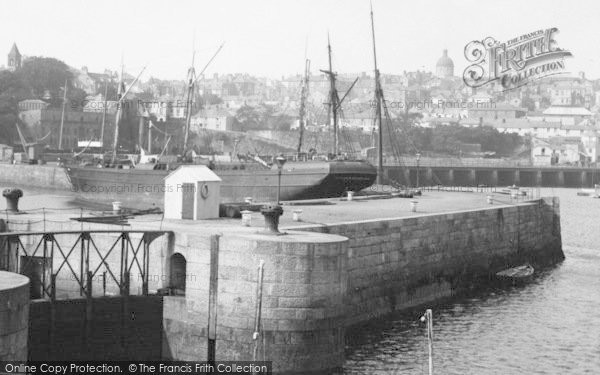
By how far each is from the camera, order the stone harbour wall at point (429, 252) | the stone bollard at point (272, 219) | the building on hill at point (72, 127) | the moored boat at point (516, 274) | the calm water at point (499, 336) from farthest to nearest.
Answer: the building on hill at point (72, 127)
the moored boat at point (516, 274)
the stone harbour wall at point (429, 252)
the calm water at point (499, 336)
the stone bollard at point (272, 219)

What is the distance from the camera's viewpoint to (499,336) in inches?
1499

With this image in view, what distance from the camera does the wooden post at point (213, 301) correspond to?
29156 mm

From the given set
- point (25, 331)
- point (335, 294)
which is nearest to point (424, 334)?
point (335, 294)

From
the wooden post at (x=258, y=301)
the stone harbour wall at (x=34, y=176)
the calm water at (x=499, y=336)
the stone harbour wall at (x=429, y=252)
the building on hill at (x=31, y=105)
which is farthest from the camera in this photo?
the building on hill at (x=31, y=105)

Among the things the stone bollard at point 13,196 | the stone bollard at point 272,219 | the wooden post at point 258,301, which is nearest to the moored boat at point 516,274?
the stone bollard at point 272,219

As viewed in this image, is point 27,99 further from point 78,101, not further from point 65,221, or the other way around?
point 65,221

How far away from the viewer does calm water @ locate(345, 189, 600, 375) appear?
33188mm

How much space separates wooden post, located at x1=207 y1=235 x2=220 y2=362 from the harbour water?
4268 millimetres

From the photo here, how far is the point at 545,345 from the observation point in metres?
36.9

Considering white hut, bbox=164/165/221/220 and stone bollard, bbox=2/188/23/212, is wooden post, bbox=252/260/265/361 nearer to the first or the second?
white hut, bbox=164/165/221/220

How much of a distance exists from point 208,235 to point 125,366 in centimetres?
438

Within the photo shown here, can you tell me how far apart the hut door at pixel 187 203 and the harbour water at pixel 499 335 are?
7216 millimetres

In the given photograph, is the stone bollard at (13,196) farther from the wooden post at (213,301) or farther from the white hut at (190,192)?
the wooden post at (213,301)

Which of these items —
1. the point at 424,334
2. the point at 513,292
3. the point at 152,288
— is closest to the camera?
the point at 152,288
